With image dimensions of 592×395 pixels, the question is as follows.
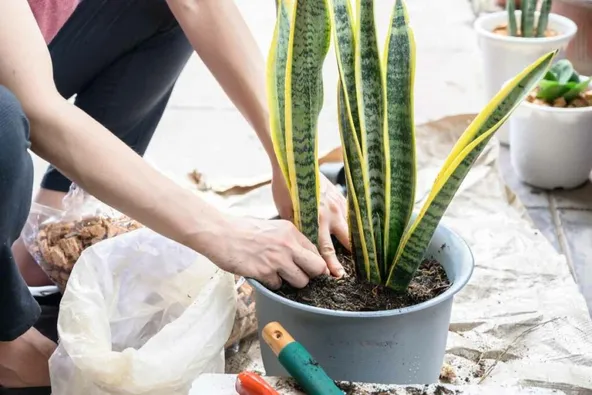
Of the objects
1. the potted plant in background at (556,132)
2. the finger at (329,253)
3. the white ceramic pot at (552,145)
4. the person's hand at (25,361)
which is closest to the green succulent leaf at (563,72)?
the potted plant in background at (556,132)

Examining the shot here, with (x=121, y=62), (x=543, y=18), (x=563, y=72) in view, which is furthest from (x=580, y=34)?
(x=121, y=62)

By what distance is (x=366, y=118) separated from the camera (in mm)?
909

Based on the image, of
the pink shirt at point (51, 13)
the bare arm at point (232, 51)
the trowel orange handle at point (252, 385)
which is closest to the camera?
the trowel orange handle at point (252, 385)

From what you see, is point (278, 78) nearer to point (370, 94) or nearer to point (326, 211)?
point (370, 94)

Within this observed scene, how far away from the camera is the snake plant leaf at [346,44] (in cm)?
90

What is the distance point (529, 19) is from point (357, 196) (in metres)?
1.23

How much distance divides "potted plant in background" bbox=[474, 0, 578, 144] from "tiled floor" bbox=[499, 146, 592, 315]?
228mm

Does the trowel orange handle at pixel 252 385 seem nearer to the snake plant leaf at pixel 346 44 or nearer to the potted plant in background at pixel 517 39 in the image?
the snake plant leaf at pixel 346 44

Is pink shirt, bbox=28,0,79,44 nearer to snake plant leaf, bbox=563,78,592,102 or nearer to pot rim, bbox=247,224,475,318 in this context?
pot rim, bbox=247,224,475,318

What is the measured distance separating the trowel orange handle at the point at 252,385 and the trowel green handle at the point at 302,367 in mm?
33

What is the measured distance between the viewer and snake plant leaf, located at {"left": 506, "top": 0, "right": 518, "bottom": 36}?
1.96 meters

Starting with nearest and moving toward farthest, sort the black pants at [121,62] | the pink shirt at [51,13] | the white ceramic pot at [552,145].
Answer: the pink shirt at [51,13] → the black pants at [121,62] → the white ceramic pot at [552,145]

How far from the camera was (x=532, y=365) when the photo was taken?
4.07 feet

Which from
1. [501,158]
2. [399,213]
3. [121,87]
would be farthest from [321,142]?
[399,213]
